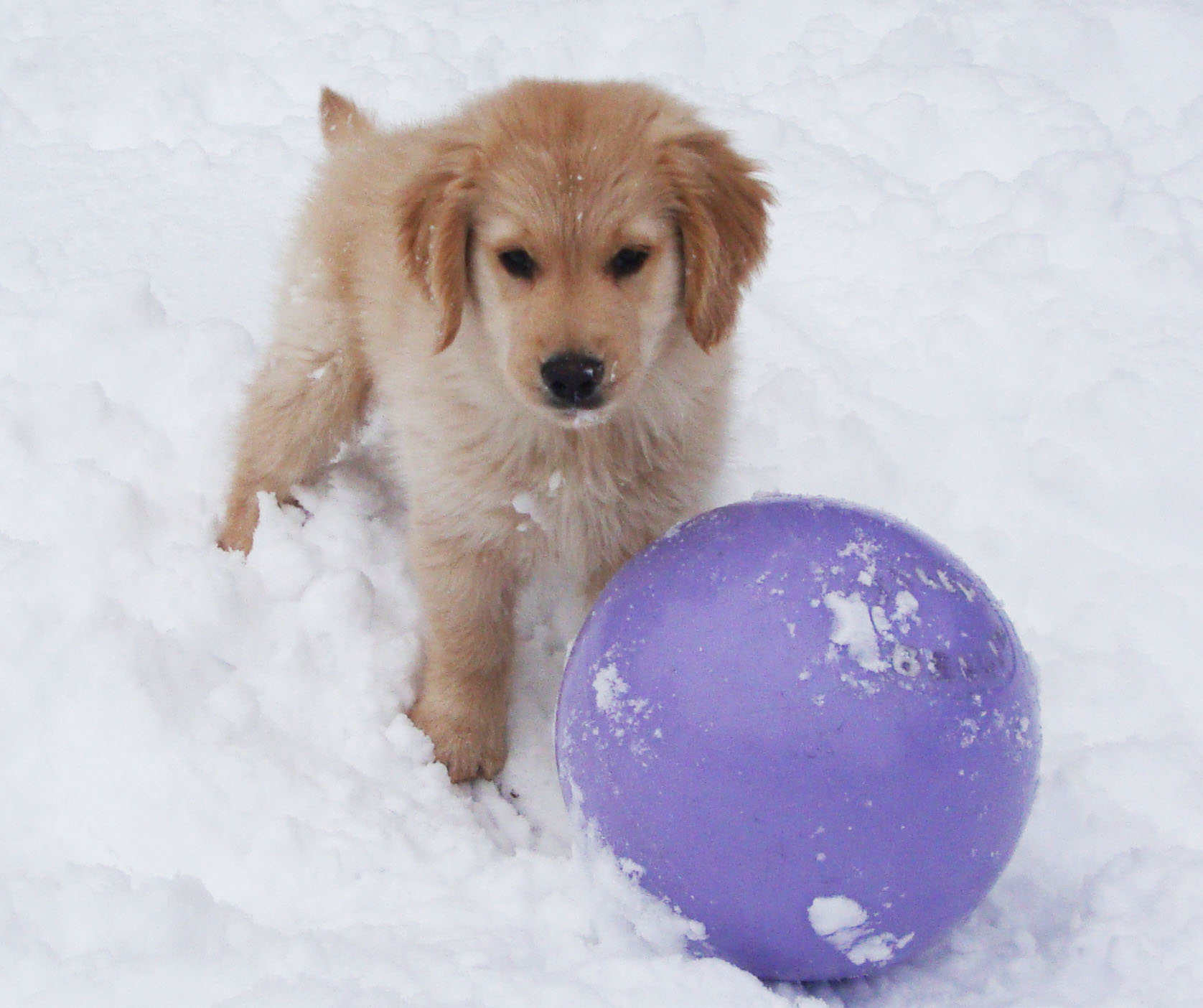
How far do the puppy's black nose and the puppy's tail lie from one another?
1.82m

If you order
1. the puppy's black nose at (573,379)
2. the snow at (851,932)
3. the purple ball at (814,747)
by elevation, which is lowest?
the snow at (851,932)

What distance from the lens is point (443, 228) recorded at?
2.38 metres

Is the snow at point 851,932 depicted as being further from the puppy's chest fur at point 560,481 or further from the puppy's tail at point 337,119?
the puppy's tail at point 337,119

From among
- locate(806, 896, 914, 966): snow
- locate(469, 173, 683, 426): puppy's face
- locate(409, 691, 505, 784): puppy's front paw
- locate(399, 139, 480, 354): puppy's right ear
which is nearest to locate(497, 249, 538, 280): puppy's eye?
locate(469, 173, 683, 426): puppy's face

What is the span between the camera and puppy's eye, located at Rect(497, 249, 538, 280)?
2.32m

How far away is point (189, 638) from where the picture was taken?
2.70m

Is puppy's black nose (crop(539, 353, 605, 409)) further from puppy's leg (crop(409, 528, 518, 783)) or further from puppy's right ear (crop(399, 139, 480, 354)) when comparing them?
puppy's leg (crop(409, 528, 518, 783))

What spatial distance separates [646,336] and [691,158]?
407mm

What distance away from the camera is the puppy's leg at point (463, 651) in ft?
8.95

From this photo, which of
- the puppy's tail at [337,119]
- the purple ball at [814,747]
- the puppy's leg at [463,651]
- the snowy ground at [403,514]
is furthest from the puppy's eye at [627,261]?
the puppy's tail at [337,119]

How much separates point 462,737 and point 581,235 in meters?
1.25

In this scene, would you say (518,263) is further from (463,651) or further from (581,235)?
(463,651)

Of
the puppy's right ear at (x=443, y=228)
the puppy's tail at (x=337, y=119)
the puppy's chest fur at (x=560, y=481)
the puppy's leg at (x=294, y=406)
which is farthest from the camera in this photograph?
the puppy's tail at (x=337, y=119)

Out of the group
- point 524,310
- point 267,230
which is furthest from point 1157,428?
point 267,230
